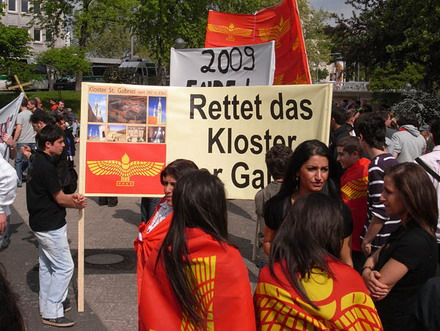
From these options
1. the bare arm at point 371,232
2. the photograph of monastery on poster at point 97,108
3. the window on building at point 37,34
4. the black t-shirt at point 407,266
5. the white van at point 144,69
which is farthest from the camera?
the window on building at point 37,34

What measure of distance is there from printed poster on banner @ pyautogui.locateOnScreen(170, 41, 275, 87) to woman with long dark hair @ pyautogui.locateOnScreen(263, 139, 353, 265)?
2911 mm

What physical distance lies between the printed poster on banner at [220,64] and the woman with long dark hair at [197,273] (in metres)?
4.24

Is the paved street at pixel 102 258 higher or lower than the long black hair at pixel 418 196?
lower

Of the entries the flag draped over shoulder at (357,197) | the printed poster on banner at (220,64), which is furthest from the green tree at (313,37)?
the flag draped over shoulder at (357,197)

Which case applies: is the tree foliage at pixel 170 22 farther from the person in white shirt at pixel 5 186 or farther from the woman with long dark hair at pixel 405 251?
the woman with long dark hair at pixel 405 251

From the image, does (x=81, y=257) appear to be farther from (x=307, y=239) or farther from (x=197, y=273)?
(x=307, y=239)

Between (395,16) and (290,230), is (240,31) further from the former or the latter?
(395,16)

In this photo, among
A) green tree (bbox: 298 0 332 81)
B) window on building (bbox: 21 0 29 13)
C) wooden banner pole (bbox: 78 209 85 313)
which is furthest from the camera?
green tree (bbox: 298 0 332 81)

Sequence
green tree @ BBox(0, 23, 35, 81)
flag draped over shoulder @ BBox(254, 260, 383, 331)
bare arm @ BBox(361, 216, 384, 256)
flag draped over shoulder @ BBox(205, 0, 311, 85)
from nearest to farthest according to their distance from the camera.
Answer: flag draped over shoulder @ BBox(254, 260, 383, 331) → bare arm @ BBox(361, 216, 384, 256) → flag draped over shoulder @ BBox(205, 0, 311, 85) → green tree @ BBox(0, 23, 35, 81)

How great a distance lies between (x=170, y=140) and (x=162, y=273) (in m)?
3.11

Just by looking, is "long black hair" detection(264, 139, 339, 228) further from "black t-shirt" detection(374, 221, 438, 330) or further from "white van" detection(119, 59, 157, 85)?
"white van" detection(119, 59, 157, 85)

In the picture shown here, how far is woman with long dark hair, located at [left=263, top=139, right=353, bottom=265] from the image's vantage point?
3.88 m

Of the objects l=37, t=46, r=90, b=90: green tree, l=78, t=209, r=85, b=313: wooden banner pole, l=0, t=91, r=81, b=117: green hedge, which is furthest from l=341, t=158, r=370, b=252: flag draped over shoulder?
l=37, t=46, r=90, b=90: green tree

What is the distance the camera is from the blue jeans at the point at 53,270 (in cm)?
510
